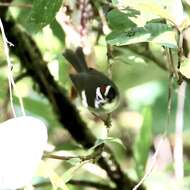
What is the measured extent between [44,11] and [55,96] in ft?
1.13

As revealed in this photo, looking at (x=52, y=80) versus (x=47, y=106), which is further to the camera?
(x=47, y=106)

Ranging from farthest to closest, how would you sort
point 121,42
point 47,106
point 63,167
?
point 63,167 → point 47,106 → point 121,42

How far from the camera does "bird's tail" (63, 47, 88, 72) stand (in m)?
0.78

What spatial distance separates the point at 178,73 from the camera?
2.14 ft

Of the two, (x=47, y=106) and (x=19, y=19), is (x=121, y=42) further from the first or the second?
(x=47, y=106)

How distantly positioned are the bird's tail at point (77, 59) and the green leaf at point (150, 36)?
16 cm

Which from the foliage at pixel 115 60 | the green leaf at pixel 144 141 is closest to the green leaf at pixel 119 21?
the foliage at pixel 115 60

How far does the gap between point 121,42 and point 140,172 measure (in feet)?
1.33

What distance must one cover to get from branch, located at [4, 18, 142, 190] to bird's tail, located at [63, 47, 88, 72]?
0.15 m

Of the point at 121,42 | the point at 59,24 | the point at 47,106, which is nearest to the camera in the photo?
the point at 121,42

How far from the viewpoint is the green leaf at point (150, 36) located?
60cm

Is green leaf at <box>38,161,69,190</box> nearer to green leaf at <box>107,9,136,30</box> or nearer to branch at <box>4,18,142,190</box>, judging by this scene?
green leaf at <box>107,9,136,30</box>

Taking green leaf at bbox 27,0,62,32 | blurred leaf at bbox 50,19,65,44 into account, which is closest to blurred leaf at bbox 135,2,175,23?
green leaf at bbox 27,0,62,32

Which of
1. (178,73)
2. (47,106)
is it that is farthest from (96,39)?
(178,73)
